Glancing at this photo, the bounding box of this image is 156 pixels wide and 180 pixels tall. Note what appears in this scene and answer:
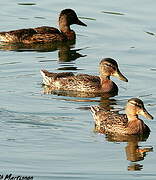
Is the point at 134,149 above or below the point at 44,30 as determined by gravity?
below

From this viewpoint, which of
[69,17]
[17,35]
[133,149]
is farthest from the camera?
[69,17]

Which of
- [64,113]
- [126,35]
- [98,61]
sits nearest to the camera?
[64,113]

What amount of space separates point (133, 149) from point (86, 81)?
412 centimetres

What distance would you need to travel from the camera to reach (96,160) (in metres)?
15.1

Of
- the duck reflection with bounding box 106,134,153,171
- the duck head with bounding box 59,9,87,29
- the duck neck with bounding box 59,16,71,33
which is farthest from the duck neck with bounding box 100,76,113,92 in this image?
the duck neck with bounding box 59,16,71,33

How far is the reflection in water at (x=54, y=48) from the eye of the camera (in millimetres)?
22688

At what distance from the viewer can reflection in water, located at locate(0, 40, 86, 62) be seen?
2269 cm

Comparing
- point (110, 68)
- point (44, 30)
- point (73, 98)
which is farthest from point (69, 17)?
point (73, 98)

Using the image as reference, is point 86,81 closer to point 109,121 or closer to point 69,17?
point 109,121

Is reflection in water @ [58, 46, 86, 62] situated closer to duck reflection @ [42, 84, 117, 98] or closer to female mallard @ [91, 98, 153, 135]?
duck reflection @ [42, 84, 117, 98]

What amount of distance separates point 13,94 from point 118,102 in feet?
6.85

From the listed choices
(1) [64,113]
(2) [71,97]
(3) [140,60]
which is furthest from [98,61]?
(1) [64,113]

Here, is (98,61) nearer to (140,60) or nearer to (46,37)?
(140,60)

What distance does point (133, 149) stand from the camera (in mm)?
16047
